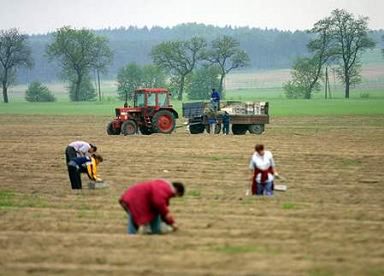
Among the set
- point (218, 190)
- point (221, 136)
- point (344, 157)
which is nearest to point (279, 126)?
point (221, 136)

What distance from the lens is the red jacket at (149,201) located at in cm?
1030

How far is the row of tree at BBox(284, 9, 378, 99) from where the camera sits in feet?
265

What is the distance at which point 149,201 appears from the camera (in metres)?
10.5

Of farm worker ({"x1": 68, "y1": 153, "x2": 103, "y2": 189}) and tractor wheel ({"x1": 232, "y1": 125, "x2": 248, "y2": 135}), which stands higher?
farm worker ({"x1": 68, "y1": 153, "x2": 103, "y2": 189})

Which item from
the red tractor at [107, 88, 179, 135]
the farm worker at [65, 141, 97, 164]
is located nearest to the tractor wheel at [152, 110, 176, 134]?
the red tractor at [107, 88, 179, 135]

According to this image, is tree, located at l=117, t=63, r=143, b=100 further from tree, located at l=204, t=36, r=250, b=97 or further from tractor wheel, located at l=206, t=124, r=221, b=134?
tractor wheel, located at l=206, t=124, r=221, b=134

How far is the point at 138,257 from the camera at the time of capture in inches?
360

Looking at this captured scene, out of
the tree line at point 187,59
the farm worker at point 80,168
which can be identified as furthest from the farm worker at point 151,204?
the tree line at point 187,59

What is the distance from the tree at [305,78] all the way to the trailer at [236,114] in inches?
2006

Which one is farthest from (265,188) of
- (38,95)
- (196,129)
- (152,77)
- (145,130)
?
(152,77)

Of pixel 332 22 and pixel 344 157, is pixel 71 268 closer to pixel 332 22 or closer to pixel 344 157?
pixel 344 157

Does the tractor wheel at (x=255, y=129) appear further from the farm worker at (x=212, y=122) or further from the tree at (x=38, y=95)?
the tree at (x=38, y=95)

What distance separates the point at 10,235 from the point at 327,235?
4256 millimetres

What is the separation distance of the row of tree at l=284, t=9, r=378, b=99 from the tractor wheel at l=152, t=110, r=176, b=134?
52401mm
